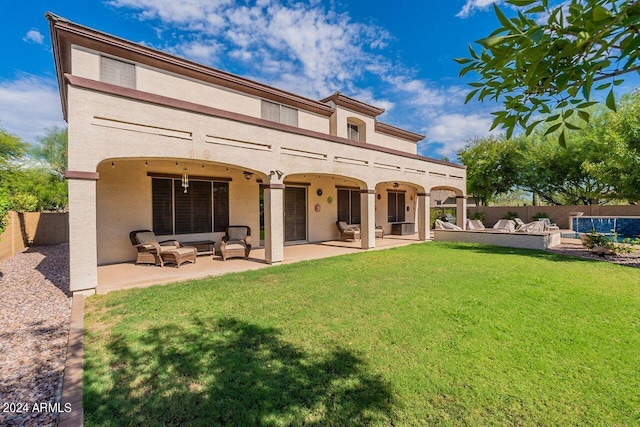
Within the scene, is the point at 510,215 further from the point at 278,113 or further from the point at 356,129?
the point at 278,113

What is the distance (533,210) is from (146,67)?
29087 mm

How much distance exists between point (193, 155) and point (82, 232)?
2.99m

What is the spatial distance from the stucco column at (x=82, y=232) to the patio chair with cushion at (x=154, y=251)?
7.93 feet

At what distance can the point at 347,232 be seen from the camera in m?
14.5

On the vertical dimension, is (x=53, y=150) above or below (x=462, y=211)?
above

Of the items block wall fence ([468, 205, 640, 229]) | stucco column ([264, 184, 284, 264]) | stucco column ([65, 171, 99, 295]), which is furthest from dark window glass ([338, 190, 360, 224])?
block wall fence ([468, 205, 640, 229])

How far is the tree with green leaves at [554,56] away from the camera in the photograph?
4.68ft

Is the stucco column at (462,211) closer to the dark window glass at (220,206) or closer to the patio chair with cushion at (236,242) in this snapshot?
the patio chair with cushion at (236,242)

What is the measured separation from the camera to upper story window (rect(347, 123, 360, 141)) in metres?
15.1

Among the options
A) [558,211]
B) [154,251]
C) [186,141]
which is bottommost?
[154,251]

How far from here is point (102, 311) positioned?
5.35m

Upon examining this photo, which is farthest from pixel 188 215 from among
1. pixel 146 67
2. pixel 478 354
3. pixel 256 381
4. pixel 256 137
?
pixel 478 354

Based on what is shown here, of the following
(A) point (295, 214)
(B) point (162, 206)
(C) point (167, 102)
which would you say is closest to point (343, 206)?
(A) point (295, 214)

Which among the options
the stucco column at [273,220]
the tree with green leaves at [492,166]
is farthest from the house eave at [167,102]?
the tree with green leaves at [492,166]
